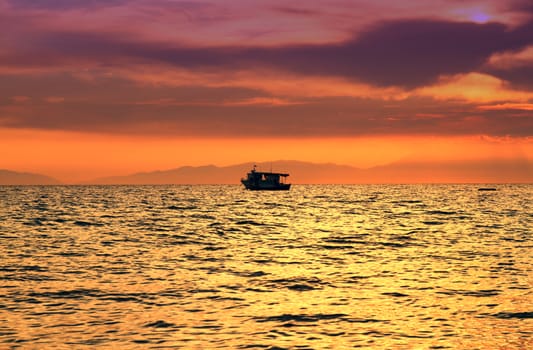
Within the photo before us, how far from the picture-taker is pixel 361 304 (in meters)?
23.2

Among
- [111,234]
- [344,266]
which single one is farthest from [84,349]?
[111,234]

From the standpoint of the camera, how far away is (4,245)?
4475 cm

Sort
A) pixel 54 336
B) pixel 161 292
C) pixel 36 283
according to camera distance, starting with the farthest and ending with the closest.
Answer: pixel 36 283 → pixel 161 292 → pixel 54 336

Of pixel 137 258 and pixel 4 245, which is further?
pixel 4 245

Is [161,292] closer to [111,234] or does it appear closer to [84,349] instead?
[84,349]

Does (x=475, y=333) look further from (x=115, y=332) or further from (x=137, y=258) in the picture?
(x=137, y=258)

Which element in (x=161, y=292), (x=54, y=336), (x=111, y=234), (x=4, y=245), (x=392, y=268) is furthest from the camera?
(x=111, y=234)

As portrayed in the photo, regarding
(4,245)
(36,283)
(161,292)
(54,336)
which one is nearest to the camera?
(54,336)

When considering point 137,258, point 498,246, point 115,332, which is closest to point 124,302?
point 115,332

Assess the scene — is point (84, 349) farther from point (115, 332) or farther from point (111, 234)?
point (111, 234)

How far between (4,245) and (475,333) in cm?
3578

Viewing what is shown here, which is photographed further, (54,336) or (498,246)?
(498,246)

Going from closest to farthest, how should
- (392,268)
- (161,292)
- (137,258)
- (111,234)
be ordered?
(161,292), (392,268), (137,258), (111,234)

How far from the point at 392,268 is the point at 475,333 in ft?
48.3
